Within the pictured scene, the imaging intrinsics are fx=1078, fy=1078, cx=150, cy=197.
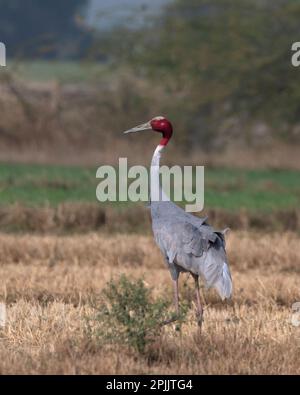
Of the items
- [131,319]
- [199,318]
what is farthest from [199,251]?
[131,319]

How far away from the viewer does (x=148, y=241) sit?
1229 cm

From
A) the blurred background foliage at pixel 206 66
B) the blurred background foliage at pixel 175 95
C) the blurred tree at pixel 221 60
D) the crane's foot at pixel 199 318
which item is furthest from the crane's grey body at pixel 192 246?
the blurred tree at pixel 221 60

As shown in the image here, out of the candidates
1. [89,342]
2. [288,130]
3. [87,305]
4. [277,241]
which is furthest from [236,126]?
[89,342]

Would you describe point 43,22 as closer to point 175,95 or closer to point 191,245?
point 175,95

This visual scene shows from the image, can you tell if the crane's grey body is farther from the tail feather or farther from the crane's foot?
the crane's foot

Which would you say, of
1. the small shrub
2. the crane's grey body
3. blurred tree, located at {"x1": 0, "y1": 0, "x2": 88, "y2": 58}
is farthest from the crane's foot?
blurred tree, located at {"x1": 0, "y1": 0, "x2": 88, "y2": 58}

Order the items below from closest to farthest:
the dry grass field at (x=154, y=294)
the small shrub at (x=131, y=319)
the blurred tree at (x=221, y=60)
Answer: the dry grass field at (x=154, y=294), the small shrub at (x=131, y=319), the blurred tree at (x=221, y=60)

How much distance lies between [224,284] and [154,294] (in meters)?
2.22

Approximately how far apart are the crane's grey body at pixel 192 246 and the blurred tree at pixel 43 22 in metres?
53.2

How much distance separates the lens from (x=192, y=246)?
7438 mm

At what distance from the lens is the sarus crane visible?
7.30 m

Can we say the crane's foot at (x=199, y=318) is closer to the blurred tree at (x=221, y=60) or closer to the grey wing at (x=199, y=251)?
the grey wing at (x=199, y=251)

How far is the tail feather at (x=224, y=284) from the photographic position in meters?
7.18
